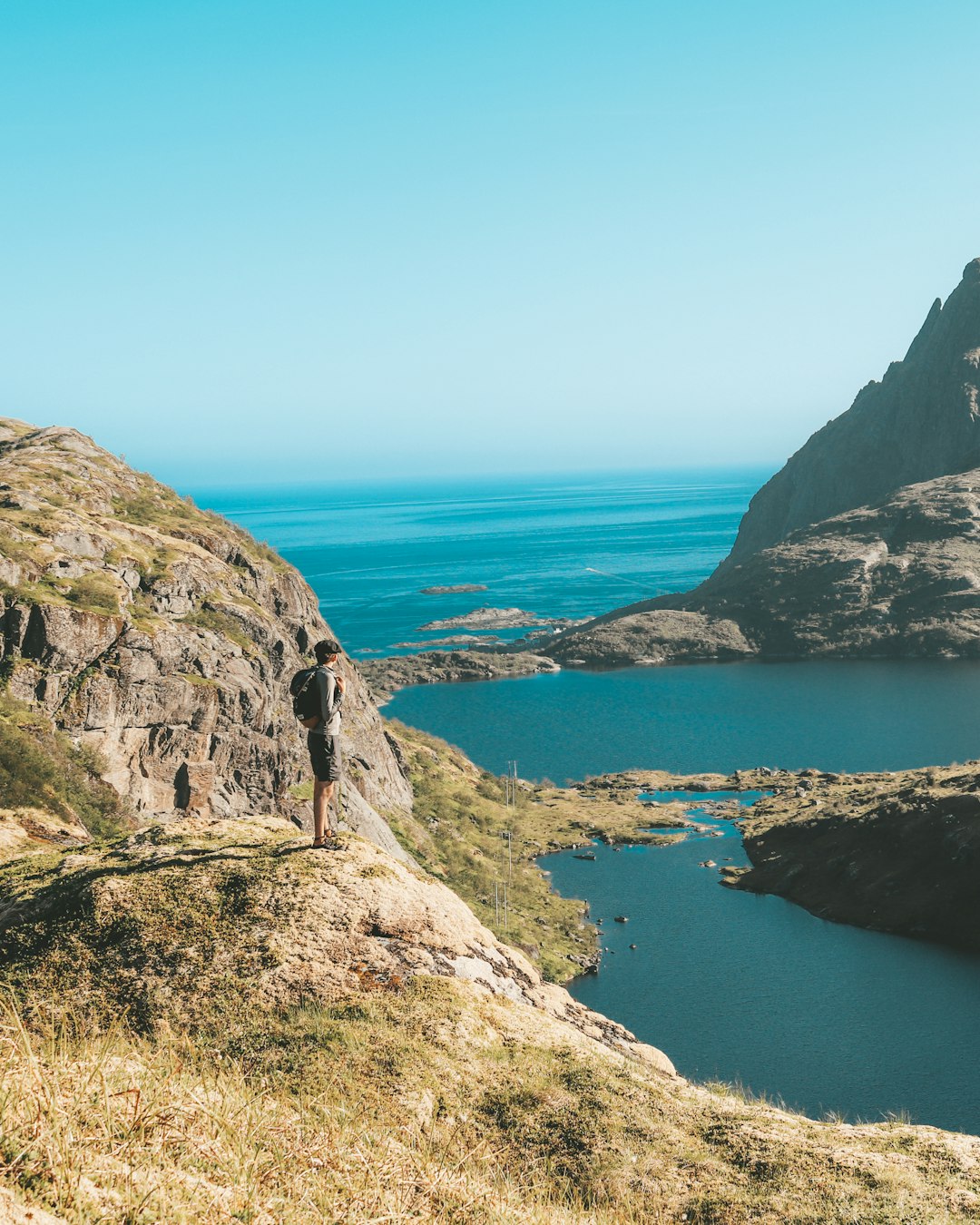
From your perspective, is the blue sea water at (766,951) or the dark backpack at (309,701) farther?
the blue sea water at (766,951)

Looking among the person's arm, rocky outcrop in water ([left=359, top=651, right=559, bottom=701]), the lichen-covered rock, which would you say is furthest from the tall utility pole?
the person's arm

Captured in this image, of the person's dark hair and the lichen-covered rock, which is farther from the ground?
the person's dark hair

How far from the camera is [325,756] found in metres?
13.8

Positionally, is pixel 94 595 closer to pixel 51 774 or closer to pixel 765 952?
pixel 51 774

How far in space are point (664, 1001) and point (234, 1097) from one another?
2271 inches

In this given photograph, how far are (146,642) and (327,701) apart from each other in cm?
3544

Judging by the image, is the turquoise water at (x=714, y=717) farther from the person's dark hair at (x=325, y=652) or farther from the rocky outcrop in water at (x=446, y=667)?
the person's dark hair at (x=325, y=652)

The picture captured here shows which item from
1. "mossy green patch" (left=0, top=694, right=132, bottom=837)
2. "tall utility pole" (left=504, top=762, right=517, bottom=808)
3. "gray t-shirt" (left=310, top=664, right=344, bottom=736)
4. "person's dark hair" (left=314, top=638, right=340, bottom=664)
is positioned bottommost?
"tall utility pole" (left=504, top=762, right=517, bottom=808)

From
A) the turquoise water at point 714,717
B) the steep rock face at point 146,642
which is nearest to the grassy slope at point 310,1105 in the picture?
the steep rock face at point 146,642

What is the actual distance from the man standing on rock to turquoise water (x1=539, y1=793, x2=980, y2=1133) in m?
36.7

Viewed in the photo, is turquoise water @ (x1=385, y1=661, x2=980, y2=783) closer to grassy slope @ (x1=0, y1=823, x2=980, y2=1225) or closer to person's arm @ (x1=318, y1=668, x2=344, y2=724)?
person's arm @ (x1=318, y1=668, x2=344, y2=724)

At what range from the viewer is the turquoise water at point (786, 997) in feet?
165

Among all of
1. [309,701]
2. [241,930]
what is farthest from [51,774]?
[241,930]

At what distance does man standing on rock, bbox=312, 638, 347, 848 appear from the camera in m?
13.5
